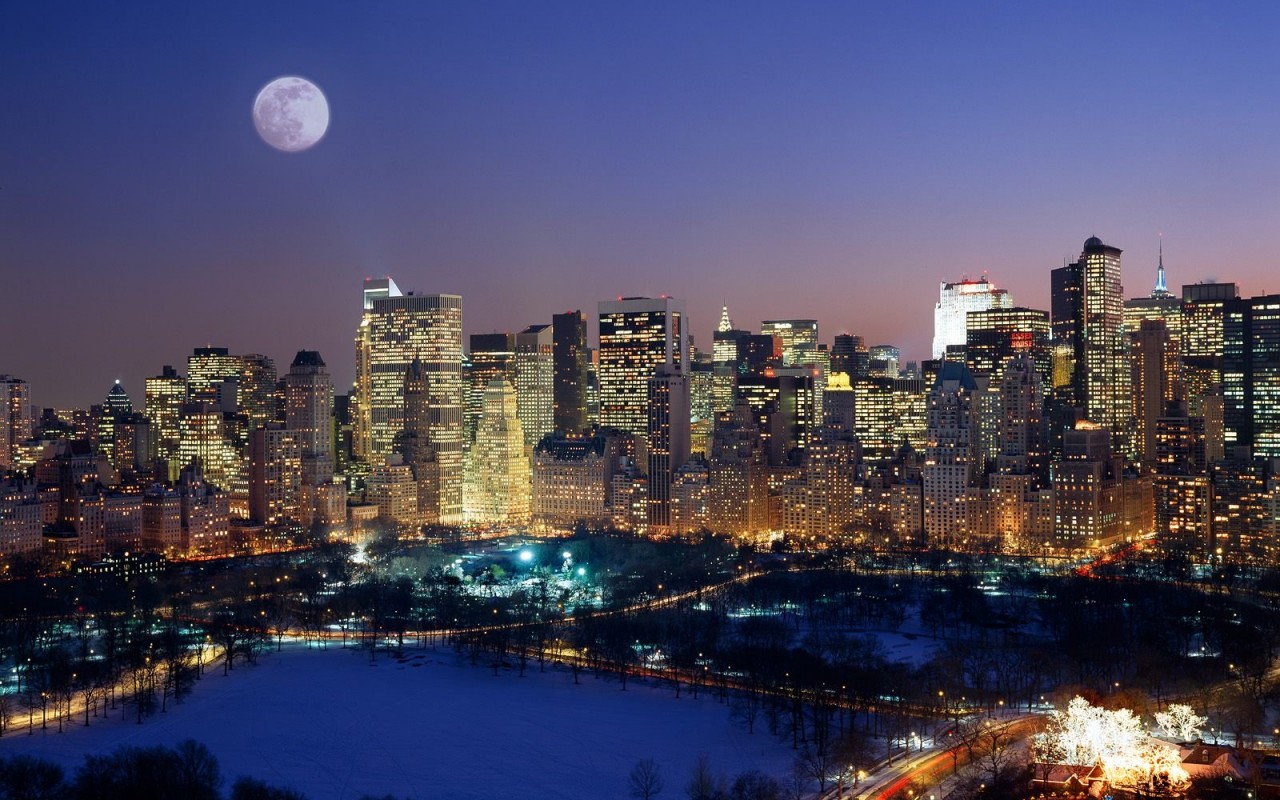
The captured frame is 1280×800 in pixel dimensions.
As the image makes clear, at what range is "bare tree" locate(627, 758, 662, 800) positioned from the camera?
24244mm

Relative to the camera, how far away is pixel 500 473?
239ft

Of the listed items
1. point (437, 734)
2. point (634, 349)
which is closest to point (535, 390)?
point (634, 349)

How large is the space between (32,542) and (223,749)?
30.4 m

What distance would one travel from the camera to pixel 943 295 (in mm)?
99062

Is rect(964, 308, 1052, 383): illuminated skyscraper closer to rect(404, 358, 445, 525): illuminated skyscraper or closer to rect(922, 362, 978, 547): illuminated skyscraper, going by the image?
rect(922, 362, 978, 547): illuminated skyscraper

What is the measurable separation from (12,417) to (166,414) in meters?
11.4

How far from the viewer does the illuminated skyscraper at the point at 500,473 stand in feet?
236

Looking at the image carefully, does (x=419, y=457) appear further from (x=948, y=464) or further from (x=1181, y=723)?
(x=1181, y=723)

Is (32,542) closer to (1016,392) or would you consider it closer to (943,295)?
(1016,392)

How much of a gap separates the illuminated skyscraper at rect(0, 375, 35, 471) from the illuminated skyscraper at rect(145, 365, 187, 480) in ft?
22.0

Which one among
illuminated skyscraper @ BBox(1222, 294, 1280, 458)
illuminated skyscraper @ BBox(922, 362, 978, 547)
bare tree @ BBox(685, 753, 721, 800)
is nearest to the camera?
bare tree @ BBox(685, 753, 721, 800)

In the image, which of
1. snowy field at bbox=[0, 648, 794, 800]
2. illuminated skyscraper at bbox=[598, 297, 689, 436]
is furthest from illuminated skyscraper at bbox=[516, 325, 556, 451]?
snowy field at bbox=[0, 648, 794, 800]

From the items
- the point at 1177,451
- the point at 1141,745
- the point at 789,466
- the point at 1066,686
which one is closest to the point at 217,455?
the point at 789,466

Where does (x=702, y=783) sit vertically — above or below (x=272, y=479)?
below
